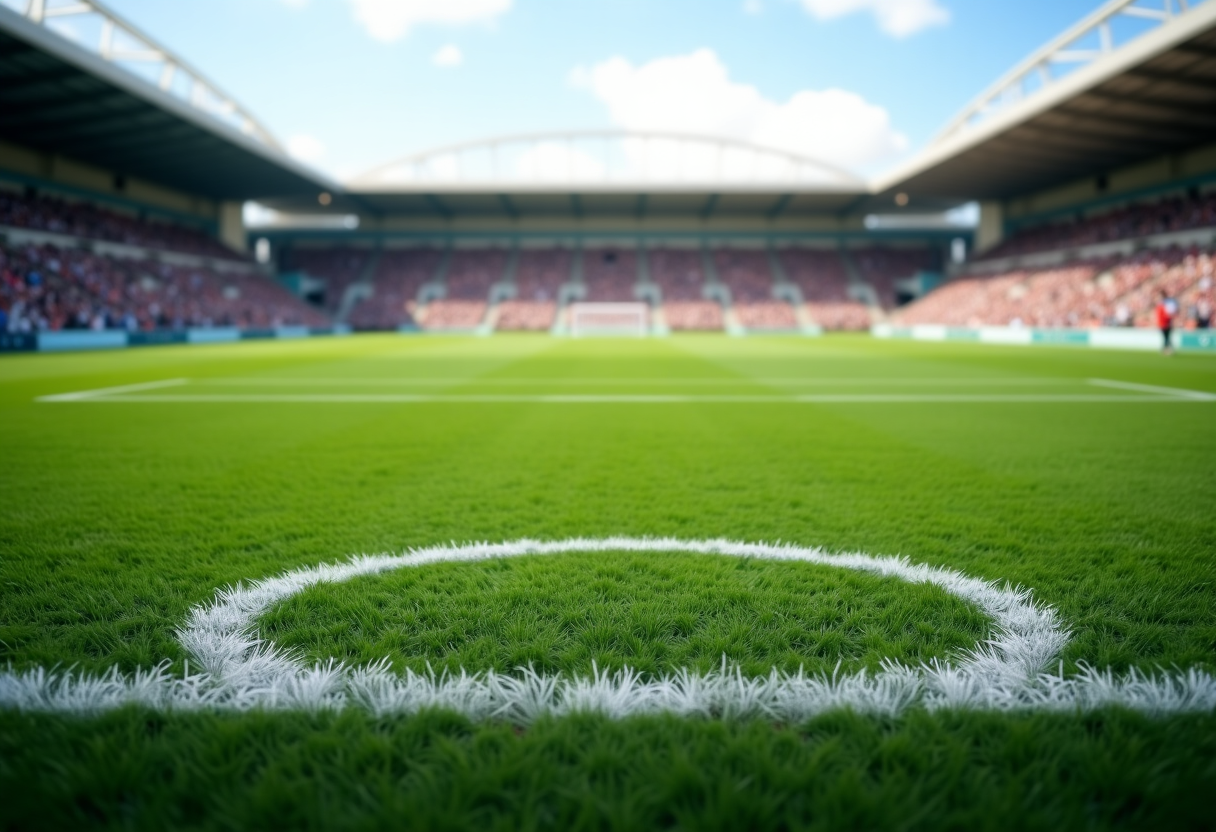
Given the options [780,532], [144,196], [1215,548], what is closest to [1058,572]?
[1215,548]

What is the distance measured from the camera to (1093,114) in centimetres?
2486

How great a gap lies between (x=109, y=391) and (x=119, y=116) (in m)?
22.4

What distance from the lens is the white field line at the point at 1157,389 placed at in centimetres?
871

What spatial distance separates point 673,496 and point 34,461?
469 centimetres

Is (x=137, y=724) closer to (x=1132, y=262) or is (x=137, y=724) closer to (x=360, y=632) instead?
(x=360, y=632)

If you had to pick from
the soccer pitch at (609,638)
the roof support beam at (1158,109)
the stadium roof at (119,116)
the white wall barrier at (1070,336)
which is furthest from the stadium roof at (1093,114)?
the stadium roof at (119,116)

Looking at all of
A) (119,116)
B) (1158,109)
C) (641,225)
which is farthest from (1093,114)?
(119,116)

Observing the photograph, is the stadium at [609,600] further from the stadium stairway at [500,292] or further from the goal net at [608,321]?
the stadium stairway at [500,292]

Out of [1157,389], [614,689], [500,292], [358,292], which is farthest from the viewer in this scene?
[358,292]

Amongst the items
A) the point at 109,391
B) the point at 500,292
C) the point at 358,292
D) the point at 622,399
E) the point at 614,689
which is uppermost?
the point at 358,292

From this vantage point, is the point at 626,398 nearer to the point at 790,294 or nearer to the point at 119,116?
the point at 119,116

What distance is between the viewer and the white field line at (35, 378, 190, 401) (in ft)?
29.0

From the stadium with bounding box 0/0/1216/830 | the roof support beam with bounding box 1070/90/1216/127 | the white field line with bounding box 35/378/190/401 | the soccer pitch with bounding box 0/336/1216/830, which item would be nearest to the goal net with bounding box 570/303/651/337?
the roof support beam with bounding box 1070/90/1216/127

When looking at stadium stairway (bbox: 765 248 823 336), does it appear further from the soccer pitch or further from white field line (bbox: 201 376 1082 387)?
the soccer pitch
